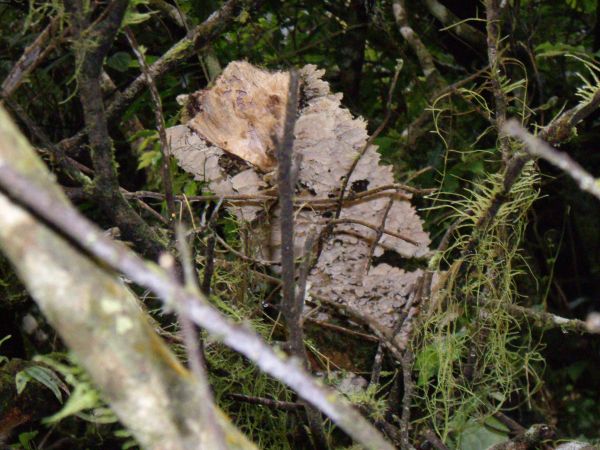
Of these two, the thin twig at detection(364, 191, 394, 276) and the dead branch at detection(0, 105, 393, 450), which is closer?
the dead branch at detection(0, 105, 393, 450)

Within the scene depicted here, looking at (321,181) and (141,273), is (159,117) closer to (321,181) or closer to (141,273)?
(321,181)

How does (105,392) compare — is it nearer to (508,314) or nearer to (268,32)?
(508,314)

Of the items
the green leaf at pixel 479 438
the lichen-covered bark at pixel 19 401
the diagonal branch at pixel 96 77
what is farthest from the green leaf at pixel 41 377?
the green leaf at pixel 479 438

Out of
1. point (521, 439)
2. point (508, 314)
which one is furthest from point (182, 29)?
point (521, 439)

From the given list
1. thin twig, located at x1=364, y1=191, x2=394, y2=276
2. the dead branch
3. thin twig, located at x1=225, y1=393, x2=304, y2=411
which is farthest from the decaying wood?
the dead branch

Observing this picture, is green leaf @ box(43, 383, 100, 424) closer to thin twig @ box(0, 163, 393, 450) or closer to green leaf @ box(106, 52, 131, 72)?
thin twig @ box(0, 163, 393, 450)

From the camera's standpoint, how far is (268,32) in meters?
2.17

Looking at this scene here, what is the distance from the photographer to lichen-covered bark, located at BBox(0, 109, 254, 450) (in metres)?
0.60

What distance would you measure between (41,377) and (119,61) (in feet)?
3.01

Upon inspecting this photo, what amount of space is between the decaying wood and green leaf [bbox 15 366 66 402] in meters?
0.47

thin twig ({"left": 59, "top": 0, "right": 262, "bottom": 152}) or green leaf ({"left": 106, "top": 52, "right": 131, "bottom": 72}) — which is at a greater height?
thin twig ({"left": 59, "top": 0, "right": 262, "bottom": 152})

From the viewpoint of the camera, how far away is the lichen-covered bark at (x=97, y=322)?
604 millimetres

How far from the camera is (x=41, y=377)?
4.19 ft

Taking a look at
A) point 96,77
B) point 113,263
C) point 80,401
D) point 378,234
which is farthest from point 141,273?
point 378,234
